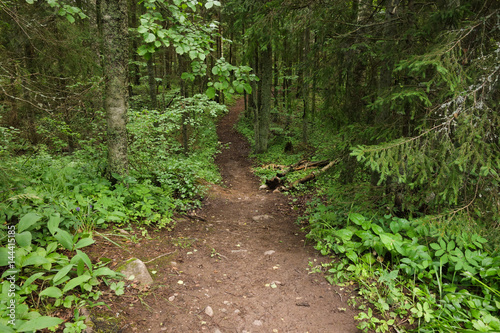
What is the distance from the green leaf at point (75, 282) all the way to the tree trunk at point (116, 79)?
2.73 m

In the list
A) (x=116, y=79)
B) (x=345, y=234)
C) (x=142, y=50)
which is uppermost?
(x=116, y=79)

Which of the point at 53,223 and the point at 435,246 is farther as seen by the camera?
the point at 435,246

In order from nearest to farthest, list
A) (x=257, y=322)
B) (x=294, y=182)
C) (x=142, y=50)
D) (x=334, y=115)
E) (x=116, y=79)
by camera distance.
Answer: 1. (x=142, y=50)
2. (x=257, y=322)
3. (x=116, y=79)
4. (x=334, y=115)
5. (x=294, y=182)

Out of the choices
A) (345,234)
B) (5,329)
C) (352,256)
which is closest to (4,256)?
(5,329)

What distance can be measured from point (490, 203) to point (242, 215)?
522cm

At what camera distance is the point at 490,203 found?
3451 millimetres

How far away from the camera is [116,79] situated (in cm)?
469

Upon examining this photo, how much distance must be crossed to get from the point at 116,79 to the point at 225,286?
13.7 feet

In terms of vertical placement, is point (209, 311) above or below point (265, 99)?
below

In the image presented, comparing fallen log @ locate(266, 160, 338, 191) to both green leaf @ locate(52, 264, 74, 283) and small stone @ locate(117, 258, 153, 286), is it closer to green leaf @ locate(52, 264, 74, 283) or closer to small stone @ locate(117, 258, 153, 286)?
small stone @ locate(117, 258, 153, 286)

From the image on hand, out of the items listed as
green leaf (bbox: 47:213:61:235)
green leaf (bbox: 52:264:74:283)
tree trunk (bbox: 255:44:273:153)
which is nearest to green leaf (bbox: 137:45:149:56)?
green leaf (bbox: 47:213:61:235)

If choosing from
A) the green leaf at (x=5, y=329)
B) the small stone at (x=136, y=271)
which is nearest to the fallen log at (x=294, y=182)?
the small stone at (x=136, y=271)

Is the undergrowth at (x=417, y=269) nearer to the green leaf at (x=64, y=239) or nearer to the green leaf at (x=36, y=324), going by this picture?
the green leaf at (x=36, y=324)

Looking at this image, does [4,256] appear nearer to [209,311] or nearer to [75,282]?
[75,282]
